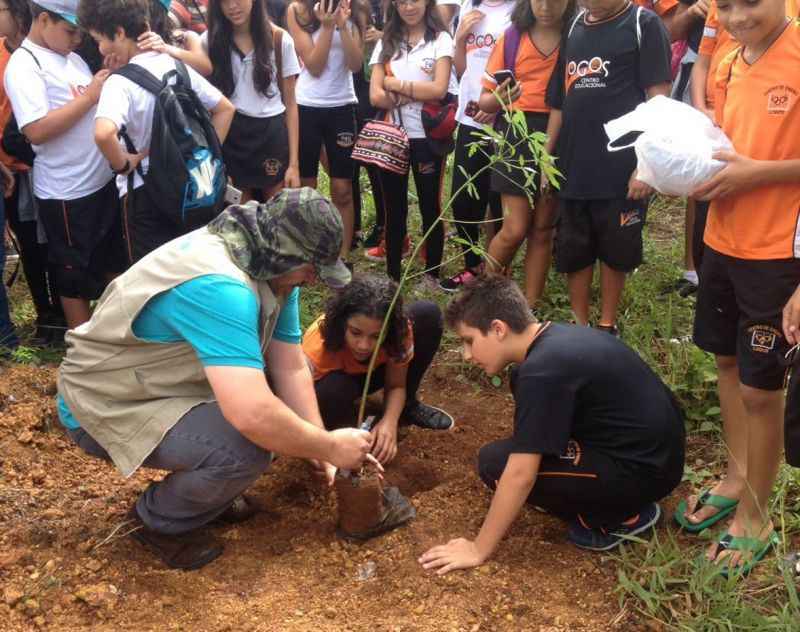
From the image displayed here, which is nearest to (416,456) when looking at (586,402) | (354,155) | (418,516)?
(418,516)

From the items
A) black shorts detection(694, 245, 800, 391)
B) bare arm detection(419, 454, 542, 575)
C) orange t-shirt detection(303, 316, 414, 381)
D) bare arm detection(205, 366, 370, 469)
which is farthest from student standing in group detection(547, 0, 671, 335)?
bare arm detection(205, 366, 370, 469)

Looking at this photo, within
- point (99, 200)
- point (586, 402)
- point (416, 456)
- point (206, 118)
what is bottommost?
point (416, 456)

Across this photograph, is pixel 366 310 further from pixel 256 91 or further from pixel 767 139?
pixel 256 91

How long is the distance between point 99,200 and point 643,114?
2.59m

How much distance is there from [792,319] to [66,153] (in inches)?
124

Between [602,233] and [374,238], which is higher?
[602,233]

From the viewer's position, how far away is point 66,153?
375cm

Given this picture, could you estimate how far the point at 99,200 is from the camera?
3.88 metres

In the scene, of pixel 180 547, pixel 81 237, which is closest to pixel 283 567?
pixel 180 547

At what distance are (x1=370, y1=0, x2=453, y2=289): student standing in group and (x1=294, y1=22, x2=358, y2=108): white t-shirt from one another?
245mm

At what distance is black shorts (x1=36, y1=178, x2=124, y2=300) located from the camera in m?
3.83

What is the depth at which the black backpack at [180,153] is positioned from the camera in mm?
3332

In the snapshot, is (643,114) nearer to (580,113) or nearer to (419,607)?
(580,113)

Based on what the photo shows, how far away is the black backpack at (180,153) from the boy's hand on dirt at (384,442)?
47.1 inches
